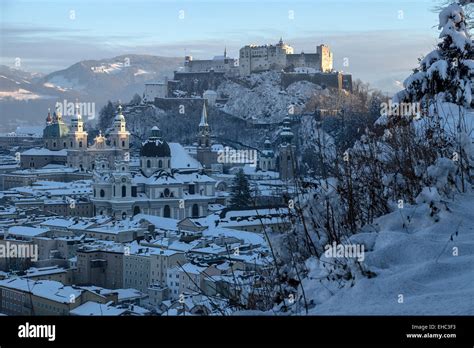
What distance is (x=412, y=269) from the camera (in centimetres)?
222

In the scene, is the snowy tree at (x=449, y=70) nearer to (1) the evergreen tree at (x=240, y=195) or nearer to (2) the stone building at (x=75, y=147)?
(1) the evergreen tree at (x=240, y=195)

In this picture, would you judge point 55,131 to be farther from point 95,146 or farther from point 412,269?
point 412,269

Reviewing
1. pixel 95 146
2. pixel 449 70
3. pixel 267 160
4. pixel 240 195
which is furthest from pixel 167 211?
pixel 449 70

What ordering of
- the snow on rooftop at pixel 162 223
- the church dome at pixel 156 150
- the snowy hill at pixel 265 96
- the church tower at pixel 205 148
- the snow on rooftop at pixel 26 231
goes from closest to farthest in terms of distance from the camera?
the snow on rooftop at pixel 26 231 < the snow on rooftop at pixel 162 223 < the church dome at pixel 156 150 < the church tower at pixel 205 148 < the snowy hill at pixel 265 96

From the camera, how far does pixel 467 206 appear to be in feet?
9.42

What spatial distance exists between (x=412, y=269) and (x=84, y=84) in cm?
4215

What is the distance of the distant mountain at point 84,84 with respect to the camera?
107ft

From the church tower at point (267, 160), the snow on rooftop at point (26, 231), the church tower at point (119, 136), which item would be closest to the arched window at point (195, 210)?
the church tower at point (267, 160)

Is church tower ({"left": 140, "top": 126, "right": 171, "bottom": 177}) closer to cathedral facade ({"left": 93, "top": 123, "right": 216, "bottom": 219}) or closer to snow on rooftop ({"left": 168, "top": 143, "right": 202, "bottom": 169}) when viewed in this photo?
cathedral facade ({"left": 93, "top": 123, "right": 216, "bottom": 219})

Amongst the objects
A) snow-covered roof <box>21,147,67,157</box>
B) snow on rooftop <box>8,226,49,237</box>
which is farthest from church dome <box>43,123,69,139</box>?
snow on rooftop <box>8,226,49,237</box>

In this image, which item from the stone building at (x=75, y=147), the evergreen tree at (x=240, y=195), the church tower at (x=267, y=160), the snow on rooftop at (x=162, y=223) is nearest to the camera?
the snow on rooftop at (x=162, y=223)

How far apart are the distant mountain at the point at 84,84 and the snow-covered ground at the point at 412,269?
2295 cm

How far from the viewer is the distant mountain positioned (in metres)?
32.7
